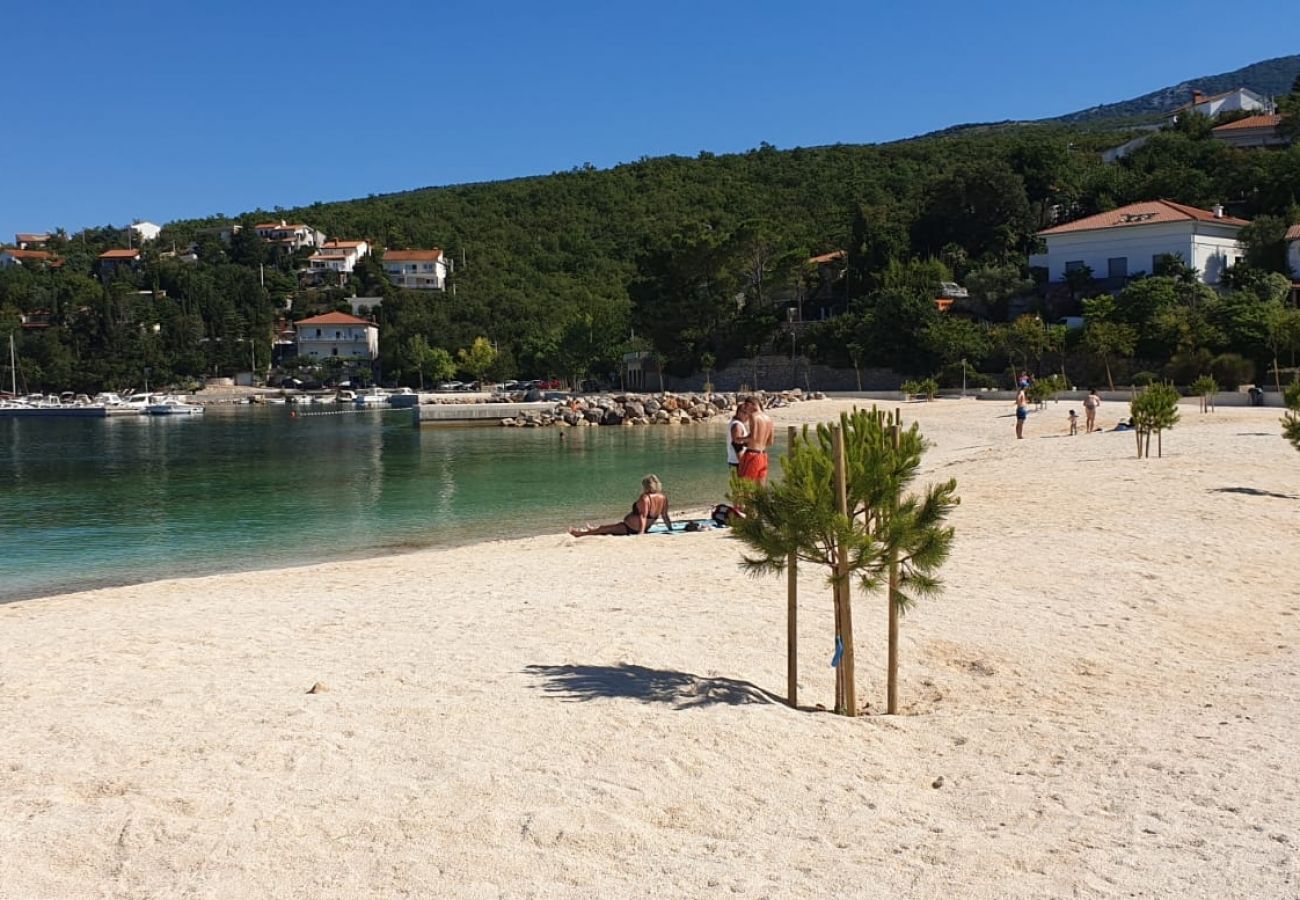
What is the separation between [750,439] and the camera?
1300cm

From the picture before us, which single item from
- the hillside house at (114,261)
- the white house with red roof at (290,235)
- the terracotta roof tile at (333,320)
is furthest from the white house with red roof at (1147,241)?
the hillside house at (114,261)

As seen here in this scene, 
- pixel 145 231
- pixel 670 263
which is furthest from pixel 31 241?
pixel 670 263

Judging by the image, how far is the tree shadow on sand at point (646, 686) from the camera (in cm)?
657

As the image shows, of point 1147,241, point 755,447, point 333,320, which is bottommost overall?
point 755,447

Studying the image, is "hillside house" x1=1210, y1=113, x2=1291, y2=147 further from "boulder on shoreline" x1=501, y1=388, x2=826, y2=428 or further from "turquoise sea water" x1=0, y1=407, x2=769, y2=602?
"turquoise sea water" x1=0, y1=407, x2=769, y2=602

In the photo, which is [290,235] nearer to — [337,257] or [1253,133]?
[337,257]

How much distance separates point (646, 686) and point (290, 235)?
148179 millimetres

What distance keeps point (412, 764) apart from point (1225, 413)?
109ft

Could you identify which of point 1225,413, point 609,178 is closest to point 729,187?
point 609,178

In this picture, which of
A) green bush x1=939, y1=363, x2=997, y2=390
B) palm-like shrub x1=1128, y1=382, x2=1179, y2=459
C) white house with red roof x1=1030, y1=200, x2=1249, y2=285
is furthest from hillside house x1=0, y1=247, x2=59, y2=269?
palm-like shrub x1=1128, y1=382, x2=1179, y2=459

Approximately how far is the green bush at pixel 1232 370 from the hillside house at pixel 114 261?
135477 mm

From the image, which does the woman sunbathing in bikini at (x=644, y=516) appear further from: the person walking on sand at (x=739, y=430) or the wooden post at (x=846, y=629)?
the wooden post at (x=846, y=629)

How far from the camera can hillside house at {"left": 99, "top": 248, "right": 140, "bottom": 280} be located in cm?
13812

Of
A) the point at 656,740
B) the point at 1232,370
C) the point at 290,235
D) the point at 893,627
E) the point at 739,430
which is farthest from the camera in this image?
the point at 290,235
